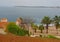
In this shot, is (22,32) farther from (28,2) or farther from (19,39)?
(28,2)

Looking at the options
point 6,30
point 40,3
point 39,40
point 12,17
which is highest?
point 40,3

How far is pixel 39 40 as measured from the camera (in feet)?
7.32

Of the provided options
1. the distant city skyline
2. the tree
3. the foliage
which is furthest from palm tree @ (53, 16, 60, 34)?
the tree

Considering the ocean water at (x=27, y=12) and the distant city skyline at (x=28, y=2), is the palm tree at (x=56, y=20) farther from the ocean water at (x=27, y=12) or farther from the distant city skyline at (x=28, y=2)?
the distant city skyline at (x=28, y=2)

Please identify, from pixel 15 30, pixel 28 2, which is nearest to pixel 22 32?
pixel 15 30

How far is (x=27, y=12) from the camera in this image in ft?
7.33

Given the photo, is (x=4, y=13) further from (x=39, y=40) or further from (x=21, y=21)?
(x=39, y=40)

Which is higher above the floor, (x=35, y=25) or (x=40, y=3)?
(x=40, y=3)

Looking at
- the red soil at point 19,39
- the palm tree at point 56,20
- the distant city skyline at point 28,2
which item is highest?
the distant city skyline at point 28,2

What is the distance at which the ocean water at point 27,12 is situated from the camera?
220 cm

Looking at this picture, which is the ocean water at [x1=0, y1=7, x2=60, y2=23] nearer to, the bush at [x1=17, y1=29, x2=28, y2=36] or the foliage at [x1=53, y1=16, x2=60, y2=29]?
the foliage at [x1=53, y1=16, x2=60, y2=29]

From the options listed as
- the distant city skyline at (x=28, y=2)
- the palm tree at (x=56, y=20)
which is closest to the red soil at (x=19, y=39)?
the palm tree at (x=56, y=20)

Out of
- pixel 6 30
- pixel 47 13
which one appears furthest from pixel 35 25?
pixel 6 30

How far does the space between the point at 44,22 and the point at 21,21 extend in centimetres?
32
